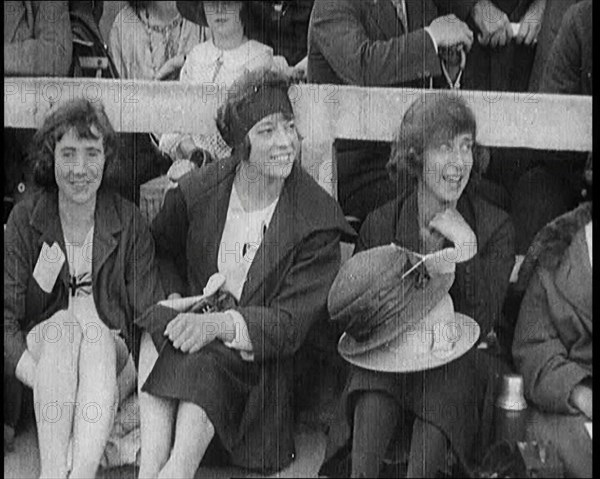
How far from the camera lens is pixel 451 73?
140 inches

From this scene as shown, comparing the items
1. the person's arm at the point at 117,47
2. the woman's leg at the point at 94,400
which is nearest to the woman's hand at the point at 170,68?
the person's arm at the point at 117,47

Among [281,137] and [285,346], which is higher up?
[281,137]

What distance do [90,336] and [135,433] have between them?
1.15ft

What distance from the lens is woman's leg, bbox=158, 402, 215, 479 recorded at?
3.48 metres

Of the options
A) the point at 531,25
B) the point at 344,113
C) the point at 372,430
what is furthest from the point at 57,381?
the point at 531,25

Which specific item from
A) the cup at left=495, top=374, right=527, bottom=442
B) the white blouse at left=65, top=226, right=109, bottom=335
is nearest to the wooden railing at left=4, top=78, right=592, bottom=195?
the white blouse at left=65, top=226, right=109, bottom=335

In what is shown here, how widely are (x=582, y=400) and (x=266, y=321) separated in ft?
3.43

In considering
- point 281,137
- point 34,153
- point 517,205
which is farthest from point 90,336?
point 517,205

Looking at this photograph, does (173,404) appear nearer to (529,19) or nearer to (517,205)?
(517,205)

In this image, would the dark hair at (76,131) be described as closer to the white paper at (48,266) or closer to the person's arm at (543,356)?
the white paper at (48,266)

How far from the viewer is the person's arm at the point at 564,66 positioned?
3.55m

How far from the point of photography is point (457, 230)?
139 inches

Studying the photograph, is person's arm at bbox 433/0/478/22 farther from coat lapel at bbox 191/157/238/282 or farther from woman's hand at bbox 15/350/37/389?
woman's hand at bbox 15/350/37/389

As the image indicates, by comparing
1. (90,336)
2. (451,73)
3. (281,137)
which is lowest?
(90,336)
